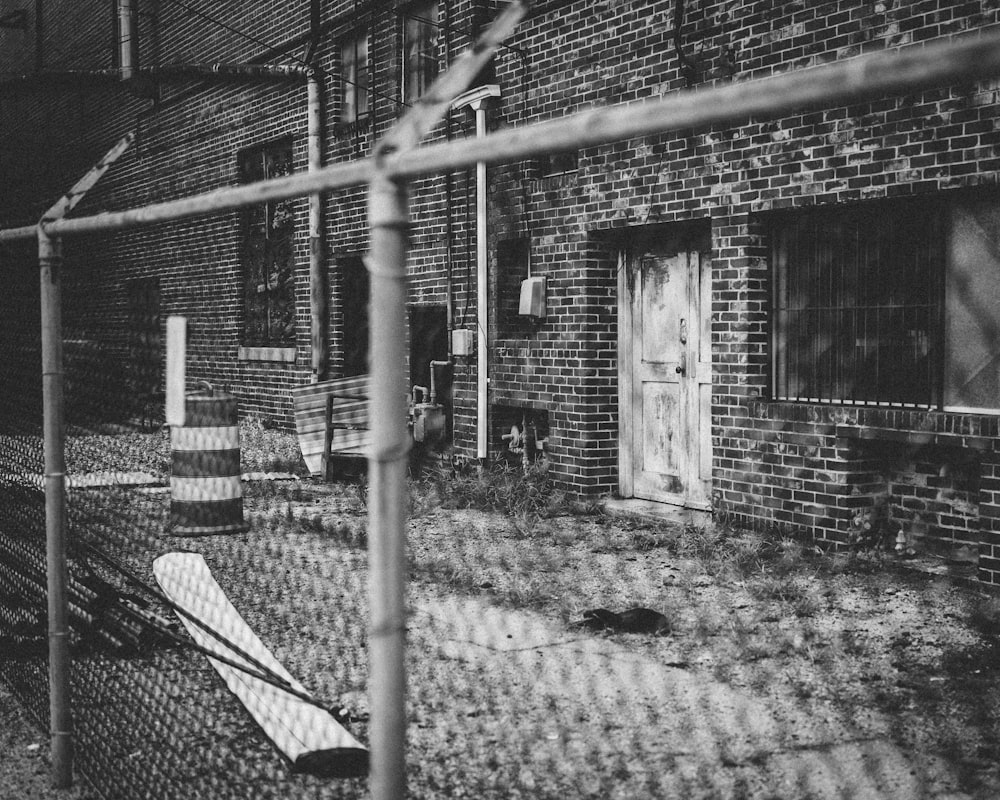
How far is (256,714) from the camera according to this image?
4.38m

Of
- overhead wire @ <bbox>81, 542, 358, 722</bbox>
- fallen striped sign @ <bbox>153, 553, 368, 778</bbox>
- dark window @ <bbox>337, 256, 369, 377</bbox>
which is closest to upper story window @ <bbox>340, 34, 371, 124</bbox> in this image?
dark window @ <bbox>337, 256, 369, 377</bbox>

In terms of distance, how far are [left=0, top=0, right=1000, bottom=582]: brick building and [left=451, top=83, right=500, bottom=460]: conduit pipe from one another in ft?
0.23

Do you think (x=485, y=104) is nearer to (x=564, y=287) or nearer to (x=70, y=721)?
(x=564, y=287)

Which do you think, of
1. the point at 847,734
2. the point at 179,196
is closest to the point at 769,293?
the point at 847,734

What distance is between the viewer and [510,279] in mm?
10523

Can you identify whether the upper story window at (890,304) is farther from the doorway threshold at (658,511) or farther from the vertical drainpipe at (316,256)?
the vertical drainpipe at (316,256)

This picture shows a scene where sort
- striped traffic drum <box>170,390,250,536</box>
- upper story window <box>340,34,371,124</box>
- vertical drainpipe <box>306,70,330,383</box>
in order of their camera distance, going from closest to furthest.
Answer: striped traffic drum <box>170,390,250,536</box> → upper story window <box>340,34,371,124</box> → vertical drainpipe <box>306,70,330,383</box>

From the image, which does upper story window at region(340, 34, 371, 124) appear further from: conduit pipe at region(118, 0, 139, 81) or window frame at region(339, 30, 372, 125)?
conduit pipe at region(118, 0, 139, 81)

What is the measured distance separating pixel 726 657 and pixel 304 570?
3016mm

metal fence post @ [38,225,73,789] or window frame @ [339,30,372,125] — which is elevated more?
window frame @ [339,30,372,125]

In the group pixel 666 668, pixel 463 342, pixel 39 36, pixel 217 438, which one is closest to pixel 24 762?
pixel 666 668

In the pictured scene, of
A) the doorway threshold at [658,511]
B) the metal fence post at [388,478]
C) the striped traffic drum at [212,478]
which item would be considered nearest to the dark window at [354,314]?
the doorway threshold at [658,511]

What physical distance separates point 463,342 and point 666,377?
2204 millimetres

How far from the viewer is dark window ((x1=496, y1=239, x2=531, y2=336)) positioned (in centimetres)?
1047
